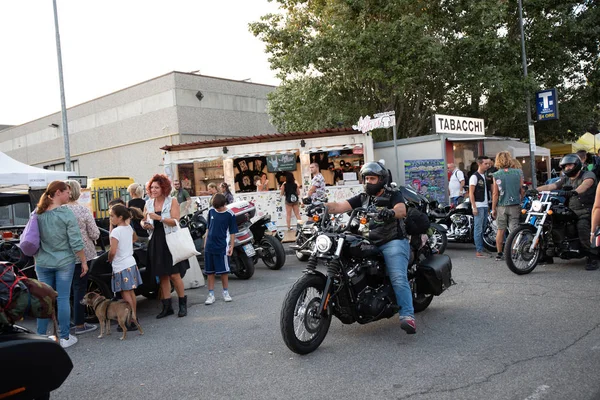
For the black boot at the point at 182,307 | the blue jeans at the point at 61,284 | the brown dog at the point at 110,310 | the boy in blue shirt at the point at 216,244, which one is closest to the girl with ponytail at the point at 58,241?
the blue jeans at the point at 61,284

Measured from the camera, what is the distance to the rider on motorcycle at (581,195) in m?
7.80

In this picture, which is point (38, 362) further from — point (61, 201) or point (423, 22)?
point (423, 22)

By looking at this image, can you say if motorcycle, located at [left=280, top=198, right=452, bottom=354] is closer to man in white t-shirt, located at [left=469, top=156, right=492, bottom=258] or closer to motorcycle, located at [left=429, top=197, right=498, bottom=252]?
man in white t-shirt, located at [left=469, top=156, right=492, bottom=258]

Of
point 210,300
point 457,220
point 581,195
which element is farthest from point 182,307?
point 457,220

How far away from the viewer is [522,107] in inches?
783

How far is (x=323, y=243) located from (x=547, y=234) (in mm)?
4917

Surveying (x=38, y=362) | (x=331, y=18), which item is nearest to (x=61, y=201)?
(x=38, y=362)

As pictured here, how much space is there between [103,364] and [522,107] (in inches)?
739

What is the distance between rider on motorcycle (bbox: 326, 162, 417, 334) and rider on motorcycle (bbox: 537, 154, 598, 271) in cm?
400

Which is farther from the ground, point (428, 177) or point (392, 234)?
point (428, 177)

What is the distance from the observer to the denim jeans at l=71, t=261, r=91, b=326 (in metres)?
5.94

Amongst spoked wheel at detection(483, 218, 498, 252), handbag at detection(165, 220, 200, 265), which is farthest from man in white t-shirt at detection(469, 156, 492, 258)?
handbag at detection(165, 220, 200, 265)

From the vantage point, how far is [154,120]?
31641 millimetres

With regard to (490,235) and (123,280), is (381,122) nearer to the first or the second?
(490,235)
